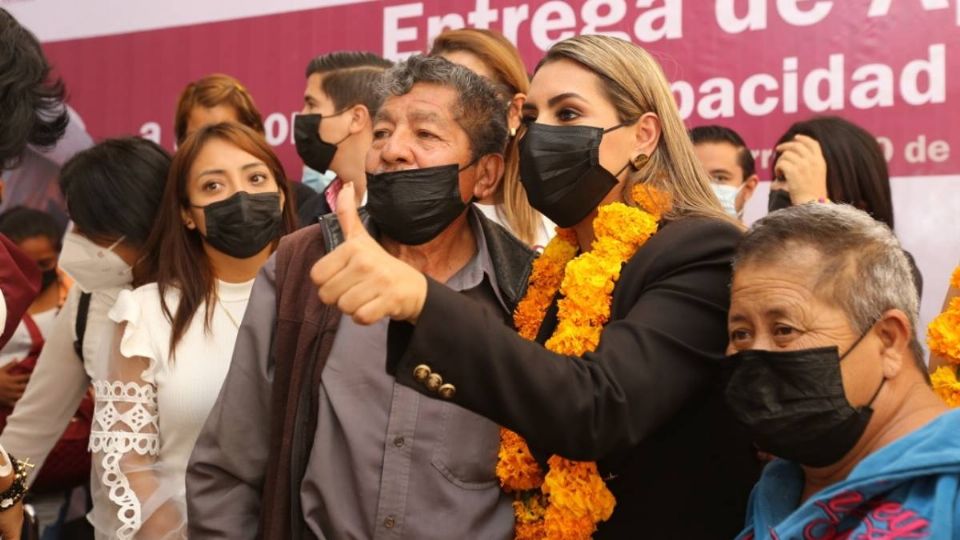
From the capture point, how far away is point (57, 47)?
715 centimetres

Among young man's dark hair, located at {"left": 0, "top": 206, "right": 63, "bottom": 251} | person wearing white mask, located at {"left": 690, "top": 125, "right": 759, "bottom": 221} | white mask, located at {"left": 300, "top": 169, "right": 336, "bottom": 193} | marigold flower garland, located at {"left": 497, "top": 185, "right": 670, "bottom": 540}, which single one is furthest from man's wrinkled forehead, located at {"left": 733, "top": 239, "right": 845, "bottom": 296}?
young man's dark hair, located at {"left": 0, "top": 206, "right": 63, "bottom": 251}

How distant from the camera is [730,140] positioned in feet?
16.2

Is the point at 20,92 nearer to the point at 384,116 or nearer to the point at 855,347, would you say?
the point at 384,116

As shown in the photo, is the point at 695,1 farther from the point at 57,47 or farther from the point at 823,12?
the point at 57,47

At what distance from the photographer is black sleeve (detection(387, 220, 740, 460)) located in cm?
228

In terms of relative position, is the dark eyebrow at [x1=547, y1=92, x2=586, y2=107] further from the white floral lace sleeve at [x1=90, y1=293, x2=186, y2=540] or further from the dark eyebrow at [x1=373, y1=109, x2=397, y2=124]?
the white floral lace sleeve at [x1=90, y1=293, x2=186, y2=540]

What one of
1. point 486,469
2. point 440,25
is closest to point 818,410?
point 486,469

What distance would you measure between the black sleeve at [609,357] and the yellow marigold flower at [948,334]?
0.49 m

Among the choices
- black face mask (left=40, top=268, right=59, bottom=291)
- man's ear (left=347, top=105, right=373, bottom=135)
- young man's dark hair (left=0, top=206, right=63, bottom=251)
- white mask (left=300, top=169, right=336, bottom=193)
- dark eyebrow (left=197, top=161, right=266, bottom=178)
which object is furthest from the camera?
young man's dark hair (left=0, top=206, right=63, bottom=251)

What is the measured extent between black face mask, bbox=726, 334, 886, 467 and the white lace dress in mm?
1946

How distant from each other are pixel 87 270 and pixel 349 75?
1486 millimetres

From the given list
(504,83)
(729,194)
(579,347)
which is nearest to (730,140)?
(729,194)

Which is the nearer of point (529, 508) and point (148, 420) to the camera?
point (529, 508)

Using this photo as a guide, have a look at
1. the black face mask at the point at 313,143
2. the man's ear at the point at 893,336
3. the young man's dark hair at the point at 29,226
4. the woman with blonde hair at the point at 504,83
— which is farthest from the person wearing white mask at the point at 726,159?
the young man's dark hair at the point at 29,226
